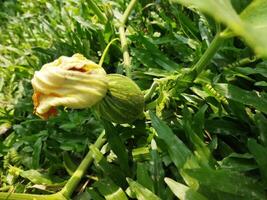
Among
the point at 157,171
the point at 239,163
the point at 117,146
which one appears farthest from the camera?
the point at 117,146

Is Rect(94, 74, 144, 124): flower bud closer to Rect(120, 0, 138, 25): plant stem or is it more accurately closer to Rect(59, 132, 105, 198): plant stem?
Rect(59, 132, 105, 198): plant stem

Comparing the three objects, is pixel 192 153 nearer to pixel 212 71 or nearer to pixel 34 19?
pixel 212 71

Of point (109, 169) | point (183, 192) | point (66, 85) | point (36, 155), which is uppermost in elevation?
point (66, 85)

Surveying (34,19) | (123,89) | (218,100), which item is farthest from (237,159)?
(34,19)

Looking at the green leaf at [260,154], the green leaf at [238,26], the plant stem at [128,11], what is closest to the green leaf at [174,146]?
the green leaf at [260,154]

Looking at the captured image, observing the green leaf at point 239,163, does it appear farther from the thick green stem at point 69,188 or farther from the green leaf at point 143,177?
the thick green stem at point 69,188

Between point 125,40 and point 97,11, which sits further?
point 97,11

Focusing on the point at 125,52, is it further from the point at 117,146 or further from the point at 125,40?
the point at 117,146

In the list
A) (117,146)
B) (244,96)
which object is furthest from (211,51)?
(117,146)
